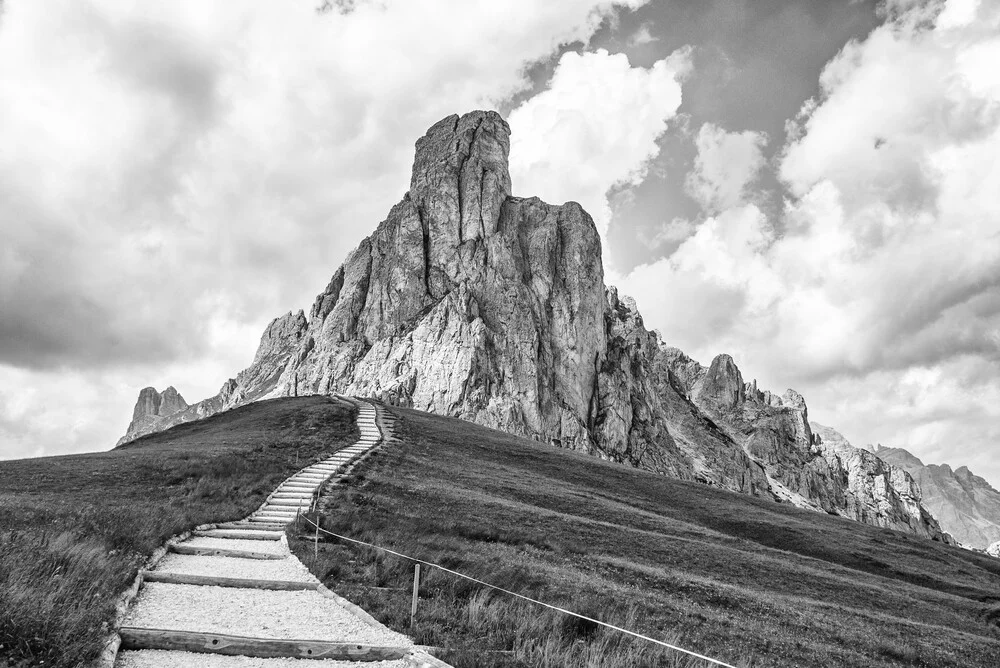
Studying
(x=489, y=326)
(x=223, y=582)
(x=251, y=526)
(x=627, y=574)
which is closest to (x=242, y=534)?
(x=251, y=526)

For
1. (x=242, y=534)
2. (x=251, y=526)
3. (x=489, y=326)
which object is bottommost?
(x=242, y=534)

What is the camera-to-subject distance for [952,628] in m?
22.8

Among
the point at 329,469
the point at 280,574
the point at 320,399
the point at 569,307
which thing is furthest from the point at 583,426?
the point at 280,574

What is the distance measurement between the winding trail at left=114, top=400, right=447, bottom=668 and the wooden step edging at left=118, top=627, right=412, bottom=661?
0.01 m

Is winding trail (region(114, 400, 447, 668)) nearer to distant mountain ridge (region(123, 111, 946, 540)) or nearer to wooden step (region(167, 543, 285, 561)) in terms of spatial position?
wooden step (region(167, 543, 285, 561))

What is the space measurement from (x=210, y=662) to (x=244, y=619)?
6.13 ft

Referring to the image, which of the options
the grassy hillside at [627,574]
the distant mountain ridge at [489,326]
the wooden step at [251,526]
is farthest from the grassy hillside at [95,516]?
the distant mountain ridge at [489,326]

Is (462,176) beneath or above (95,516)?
above

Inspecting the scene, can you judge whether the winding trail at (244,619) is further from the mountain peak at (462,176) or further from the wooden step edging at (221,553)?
the mountain peak at (462,176)

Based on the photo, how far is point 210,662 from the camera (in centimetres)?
706

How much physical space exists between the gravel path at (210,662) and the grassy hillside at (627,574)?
3.96ft

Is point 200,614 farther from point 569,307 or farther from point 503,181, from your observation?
point 503,181

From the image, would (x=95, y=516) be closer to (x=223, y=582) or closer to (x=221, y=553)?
(x=221, y=553)

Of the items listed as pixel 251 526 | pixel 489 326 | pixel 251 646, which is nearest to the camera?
pixel 251 646
